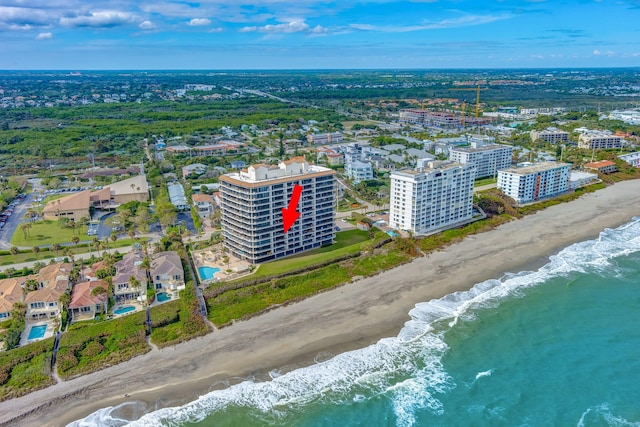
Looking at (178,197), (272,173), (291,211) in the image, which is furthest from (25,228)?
(291,211)

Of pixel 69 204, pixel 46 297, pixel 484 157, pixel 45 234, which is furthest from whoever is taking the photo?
pixel 484 157

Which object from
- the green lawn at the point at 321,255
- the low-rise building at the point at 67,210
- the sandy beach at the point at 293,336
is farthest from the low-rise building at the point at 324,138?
the sandy beach at the point at 293,336

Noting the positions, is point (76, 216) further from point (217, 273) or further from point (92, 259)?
point (217, 273)

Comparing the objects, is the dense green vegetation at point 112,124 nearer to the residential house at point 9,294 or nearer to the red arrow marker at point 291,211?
the residential house at point 9,294

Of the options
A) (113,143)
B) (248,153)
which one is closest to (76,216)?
(248,153)

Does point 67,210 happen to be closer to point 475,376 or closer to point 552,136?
point 475,376

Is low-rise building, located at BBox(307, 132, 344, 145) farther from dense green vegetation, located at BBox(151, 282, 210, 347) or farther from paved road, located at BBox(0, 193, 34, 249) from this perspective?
dense green vegetation, located at BBox(151, 282, 210, 347)
